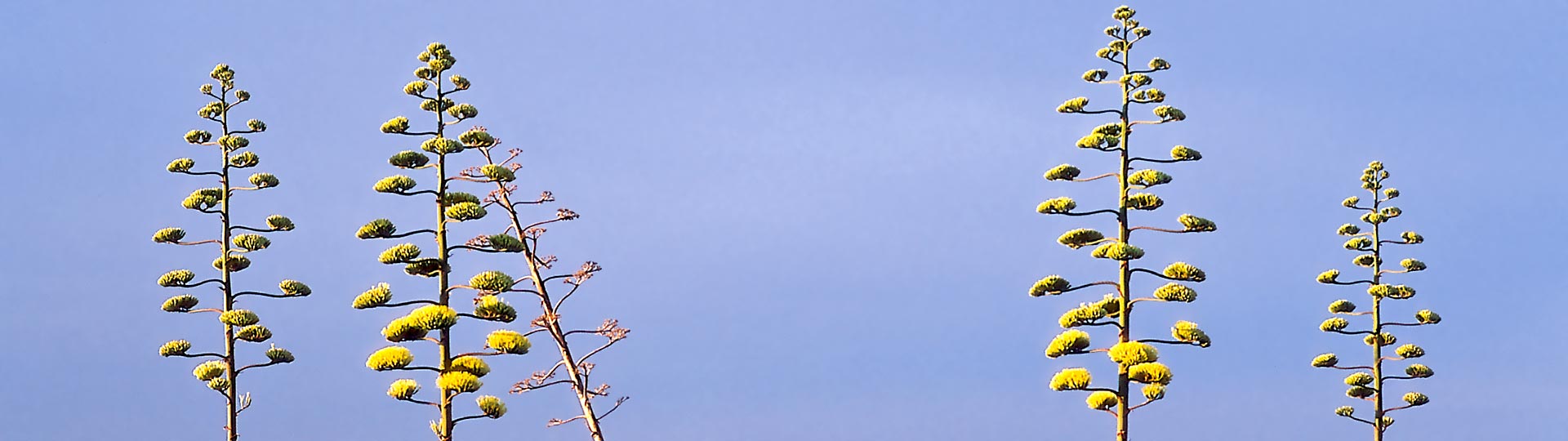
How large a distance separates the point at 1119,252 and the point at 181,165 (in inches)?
442

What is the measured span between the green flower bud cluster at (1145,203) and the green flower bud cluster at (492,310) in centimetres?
669

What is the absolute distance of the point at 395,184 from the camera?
639 inches

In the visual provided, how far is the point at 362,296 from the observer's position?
52.7ft

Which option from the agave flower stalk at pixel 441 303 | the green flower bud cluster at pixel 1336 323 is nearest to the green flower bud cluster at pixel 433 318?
the agave flower stalk at pixel 441 303

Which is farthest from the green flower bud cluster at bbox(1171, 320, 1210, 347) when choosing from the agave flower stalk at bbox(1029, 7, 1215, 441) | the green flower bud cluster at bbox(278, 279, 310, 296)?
the green flower bud cluster at bbox(278, 279, 310, 296)

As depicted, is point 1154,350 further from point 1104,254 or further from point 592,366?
point 592,366

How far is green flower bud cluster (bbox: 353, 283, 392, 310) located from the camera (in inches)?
631

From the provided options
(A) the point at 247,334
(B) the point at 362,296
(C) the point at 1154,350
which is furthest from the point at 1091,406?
(A) the point at 247,334

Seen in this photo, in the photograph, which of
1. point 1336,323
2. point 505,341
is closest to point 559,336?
point 505,341

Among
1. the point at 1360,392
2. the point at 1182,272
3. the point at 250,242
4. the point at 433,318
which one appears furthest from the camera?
the point at 1360,392

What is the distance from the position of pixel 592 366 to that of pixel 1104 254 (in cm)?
559

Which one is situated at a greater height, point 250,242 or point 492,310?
point 250,242

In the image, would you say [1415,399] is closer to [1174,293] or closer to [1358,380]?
[1358,380]

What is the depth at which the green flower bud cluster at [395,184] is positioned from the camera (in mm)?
16219
